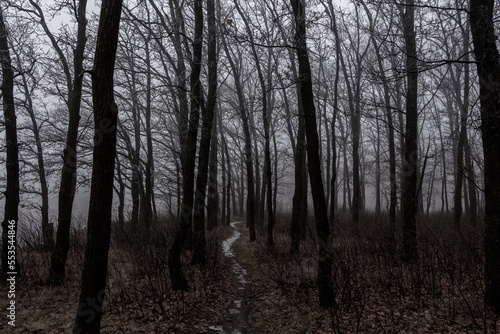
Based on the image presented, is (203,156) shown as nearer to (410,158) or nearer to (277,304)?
(277,304)

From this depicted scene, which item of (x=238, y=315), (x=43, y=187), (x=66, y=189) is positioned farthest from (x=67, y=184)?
(x=43, y=187)

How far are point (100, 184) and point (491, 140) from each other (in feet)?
16.7

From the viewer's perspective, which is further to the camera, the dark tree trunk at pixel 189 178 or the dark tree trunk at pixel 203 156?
the dark tree trunk at pixel 203 156

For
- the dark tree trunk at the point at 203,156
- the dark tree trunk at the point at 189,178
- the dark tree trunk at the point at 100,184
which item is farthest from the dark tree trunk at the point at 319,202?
the dark tree trunk at the point at 203,156

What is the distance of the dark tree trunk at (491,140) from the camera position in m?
4.41

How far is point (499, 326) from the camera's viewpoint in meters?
4.22

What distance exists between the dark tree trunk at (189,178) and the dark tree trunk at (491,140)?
5007 mm

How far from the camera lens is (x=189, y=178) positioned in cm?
720

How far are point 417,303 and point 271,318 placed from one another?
239 centimetres

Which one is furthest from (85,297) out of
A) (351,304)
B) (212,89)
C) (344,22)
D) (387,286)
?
(344,22)

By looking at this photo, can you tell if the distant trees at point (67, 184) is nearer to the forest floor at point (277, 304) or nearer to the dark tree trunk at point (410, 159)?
the forest floor at point (277, 304)

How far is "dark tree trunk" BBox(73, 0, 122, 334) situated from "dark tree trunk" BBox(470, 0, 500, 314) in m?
4.87

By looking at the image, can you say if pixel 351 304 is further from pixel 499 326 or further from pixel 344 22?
pixel 344 22

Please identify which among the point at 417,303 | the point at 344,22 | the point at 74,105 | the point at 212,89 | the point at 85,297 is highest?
the point at 344,22
